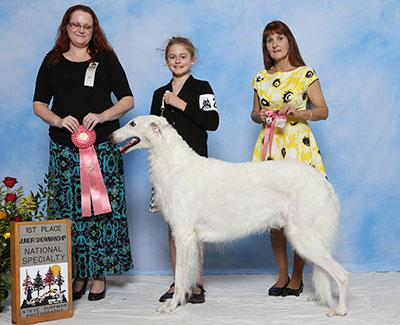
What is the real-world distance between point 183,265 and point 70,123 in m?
1.36

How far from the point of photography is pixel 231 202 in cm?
336

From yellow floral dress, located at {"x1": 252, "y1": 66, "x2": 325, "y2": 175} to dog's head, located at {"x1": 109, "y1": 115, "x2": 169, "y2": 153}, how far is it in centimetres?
95

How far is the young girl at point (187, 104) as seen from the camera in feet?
11.7

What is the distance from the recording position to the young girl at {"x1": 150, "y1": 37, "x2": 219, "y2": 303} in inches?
141

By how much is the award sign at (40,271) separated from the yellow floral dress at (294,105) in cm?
180

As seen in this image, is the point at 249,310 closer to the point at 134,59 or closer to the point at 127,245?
the point at 127,245

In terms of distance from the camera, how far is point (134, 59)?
191 inches

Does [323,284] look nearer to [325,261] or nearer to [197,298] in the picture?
[325,261]

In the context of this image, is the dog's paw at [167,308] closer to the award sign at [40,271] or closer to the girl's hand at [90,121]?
the award sign at [40,271]

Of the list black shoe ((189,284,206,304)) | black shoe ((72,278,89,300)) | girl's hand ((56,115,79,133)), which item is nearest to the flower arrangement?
girl's hand ((56,115,79,133))

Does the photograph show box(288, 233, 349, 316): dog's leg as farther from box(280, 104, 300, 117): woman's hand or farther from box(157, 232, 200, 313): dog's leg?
box(280, 104, 300, 117): woman's hand

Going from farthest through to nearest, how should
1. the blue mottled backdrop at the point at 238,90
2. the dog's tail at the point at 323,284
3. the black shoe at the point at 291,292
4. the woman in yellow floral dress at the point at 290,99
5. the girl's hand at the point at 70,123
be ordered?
1. the blue mottled backdrop at the point at 238,90
2. the black shoe at the point at 291,292
3. the woman in yellow floral dress at the point at 290,99
4. the girl's hand at the point at 70,123
5. the dog's tail at the point at 323,284

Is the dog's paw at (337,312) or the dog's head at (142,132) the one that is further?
the dog's head at (142,132)

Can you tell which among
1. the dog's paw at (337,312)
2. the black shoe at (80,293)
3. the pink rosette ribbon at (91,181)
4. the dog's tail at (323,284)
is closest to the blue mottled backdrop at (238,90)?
the black shoe at (80,293)
